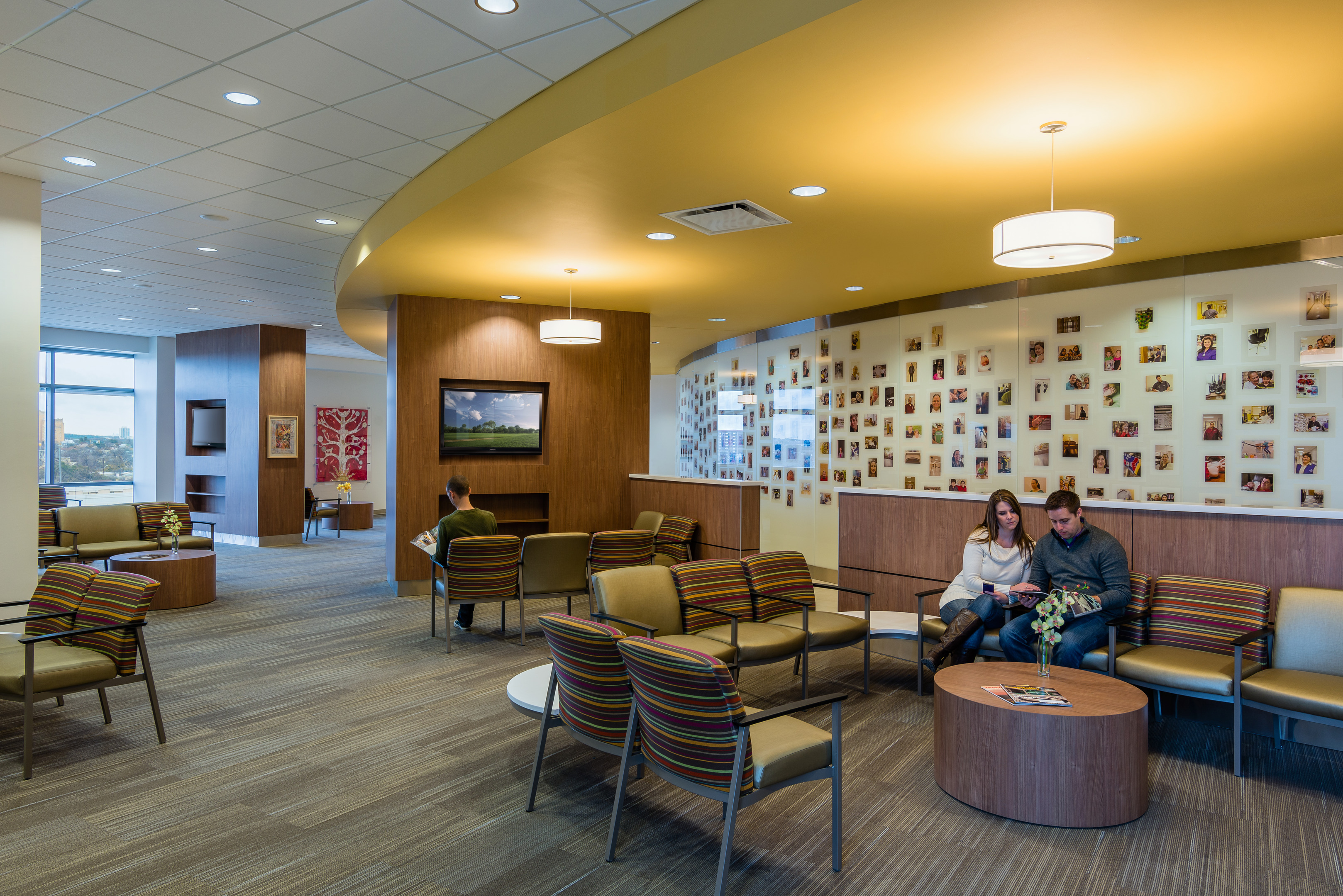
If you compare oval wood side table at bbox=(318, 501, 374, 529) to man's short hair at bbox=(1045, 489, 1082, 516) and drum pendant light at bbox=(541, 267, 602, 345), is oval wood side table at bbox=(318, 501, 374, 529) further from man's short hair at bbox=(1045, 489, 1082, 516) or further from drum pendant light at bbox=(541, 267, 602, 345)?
man's short hair at bbox=(1045, 489, 1082, 516)

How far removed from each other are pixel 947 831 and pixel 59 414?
657 inches

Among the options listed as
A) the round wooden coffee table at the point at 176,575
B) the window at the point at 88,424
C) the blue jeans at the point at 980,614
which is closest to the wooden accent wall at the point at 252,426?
the window at the point at 88,424

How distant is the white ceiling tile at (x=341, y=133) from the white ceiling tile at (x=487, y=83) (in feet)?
2.44

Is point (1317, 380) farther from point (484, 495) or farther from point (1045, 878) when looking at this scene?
point (484, 495)

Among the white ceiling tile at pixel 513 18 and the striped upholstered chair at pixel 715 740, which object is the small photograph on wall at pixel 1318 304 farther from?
the white ceiling tile at pixel 513 18

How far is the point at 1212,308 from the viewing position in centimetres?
682

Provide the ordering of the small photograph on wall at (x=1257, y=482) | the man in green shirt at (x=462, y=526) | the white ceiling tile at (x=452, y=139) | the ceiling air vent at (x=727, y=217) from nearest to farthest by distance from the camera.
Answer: the white ceiling tile at (x=452, y=139) → the ceiling air vent at (x=727, y=217) → the small photograph on wall at (x=1257, y=482) → the man in green shirt at (x=462, y=526)

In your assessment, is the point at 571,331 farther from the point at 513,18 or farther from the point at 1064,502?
the point at 1064,502

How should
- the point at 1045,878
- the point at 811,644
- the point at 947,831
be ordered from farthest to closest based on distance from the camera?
the point at 811,644
the point at 947,831
the point at 1045,878

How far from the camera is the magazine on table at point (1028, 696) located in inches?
142

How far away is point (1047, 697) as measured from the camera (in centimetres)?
368

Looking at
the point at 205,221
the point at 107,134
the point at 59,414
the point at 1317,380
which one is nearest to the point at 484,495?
the point at 205,221

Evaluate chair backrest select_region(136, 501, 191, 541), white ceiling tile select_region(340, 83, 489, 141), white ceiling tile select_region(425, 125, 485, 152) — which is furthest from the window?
white ceiling tile select_region(340, 83, 489, 141)

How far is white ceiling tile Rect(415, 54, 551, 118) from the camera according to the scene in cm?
414
